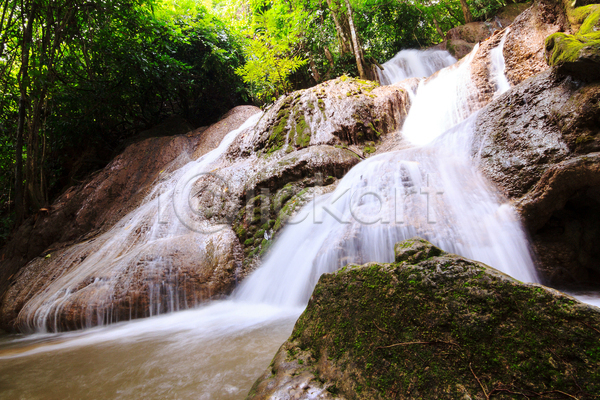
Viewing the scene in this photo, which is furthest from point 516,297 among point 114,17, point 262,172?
point 114,17

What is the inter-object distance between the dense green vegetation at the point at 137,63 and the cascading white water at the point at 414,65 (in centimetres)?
78

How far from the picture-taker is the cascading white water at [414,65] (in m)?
10.9

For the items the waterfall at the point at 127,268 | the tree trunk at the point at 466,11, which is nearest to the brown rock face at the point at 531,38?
the waterfall at the point at 127,268

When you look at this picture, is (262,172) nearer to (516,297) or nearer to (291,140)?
(291,140)

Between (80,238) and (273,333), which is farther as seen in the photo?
(80,238)

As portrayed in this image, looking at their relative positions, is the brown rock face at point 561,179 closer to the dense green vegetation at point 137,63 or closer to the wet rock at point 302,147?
the wet rock at point 302,147

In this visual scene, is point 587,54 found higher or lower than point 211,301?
higher

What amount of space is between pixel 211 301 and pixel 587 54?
553cm

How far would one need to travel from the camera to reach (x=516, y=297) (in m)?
1.15

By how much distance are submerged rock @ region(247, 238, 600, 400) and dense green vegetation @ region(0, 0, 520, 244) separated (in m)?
7.96

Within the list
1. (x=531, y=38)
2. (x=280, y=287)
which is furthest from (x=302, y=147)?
(x=531, y=38)


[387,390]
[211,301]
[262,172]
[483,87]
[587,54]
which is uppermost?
[483,87]

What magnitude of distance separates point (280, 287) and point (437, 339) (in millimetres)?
2797

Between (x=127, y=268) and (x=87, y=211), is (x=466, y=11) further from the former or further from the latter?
(x=87, y=211)
